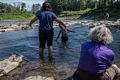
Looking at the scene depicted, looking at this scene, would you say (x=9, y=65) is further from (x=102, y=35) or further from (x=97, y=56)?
(x=102, y=35)

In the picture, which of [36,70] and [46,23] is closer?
[36,70]

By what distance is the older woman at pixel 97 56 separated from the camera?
6.43 metres

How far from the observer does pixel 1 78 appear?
33.8 feet

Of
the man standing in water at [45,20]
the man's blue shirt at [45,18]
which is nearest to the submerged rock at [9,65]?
the man standing in water at [45,20]

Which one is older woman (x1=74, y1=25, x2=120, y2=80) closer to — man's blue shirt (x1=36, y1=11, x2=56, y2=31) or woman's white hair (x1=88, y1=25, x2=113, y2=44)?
woman's white hair (x1=88, y1=25, x2=113, y2=44)

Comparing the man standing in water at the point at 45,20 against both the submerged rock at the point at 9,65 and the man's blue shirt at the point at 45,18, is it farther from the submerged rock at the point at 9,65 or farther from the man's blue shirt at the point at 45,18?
the submerged rock at the point at 9,65

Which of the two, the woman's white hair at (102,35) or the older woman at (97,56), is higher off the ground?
the woman's white hair at (102,35)

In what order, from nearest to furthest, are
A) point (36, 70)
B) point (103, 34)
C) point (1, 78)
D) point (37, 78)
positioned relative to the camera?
point (103, 34), point (37, 78), point (1, 78), point (36, 70)

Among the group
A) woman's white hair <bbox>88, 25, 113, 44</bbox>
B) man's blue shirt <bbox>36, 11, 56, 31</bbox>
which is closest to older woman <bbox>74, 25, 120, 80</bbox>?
woman's white hair <bbox>88, 25, 113, 44</bbox>

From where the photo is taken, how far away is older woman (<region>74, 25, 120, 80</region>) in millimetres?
6434

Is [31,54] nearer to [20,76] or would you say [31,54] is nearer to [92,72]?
[20,76]

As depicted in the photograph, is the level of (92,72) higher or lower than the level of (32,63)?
higher

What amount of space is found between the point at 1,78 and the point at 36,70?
1.64 m

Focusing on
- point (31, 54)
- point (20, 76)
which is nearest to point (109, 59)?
point (20, 76)
